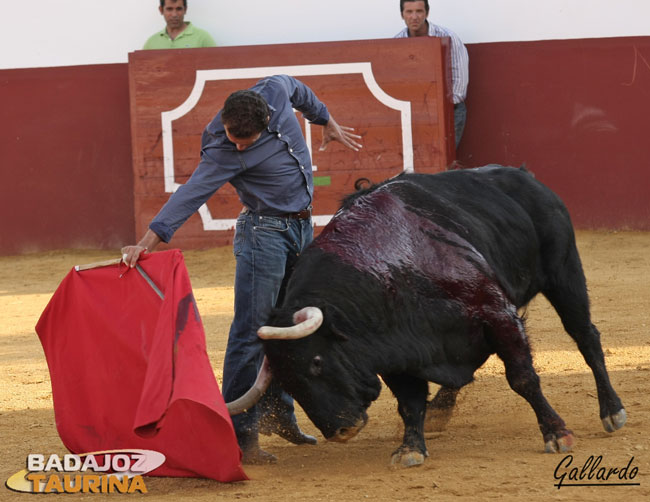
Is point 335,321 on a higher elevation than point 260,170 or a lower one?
lower

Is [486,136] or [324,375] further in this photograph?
[486,136]

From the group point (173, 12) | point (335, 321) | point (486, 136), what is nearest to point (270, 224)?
point (335, 321)

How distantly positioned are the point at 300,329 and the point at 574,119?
7028 millimetres

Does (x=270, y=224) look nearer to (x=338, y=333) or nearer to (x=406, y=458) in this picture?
(x=338, y=333)

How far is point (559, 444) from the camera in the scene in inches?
152

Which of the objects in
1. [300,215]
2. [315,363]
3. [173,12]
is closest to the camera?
[315,363]

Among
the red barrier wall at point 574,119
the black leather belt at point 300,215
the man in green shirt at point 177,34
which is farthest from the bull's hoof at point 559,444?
the man in green shirt at point 177,34

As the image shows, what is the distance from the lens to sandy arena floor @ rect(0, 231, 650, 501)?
11.6 feet

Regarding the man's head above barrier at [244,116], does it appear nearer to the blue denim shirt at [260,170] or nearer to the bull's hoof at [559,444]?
the blue denim shirt at [260,170]

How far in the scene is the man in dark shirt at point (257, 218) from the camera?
4.07m

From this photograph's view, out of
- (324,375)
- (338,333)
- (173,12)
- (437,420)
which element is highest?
(173,12)

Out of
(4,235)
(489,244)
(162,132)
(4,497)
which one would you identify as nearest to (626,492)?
(489,244)

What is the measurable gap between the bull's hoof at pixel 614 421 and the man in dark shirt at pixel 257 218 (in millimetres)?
1189

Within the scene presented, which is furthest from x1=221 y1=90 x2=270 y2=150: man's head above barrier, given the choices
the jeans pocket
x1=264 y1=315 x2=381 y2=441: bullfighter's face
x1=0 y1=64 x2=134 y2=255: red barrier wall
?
x1=0 y1=64 x2=134 y2=255: red barrier wall
